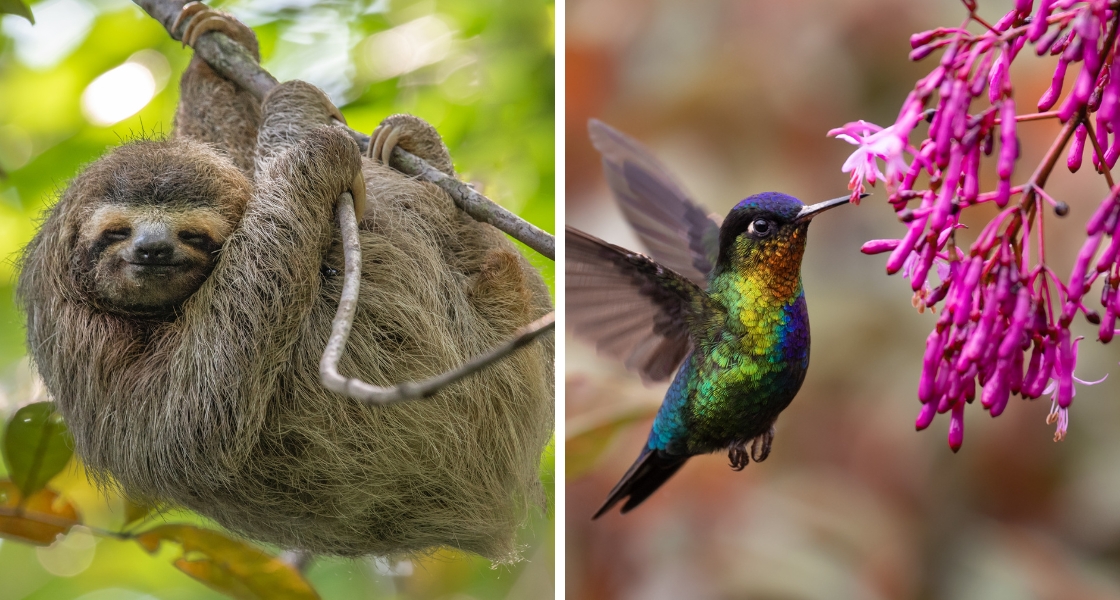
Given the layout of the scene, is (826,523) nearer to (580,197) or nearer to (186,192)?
(580,197)

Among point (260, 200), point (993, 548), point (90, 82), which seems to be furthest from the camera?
point (90, 82)

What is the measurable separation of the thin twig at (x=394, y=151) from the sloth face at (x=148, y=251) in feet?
1.31

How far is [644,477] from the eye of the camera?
1.46m

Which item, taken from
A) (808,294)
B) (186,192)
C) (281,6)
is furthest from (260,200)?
(808,294)

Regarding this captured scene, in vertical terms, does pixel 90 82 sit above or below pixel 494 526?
above

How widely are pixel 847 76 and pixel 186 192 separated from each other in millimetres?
1164

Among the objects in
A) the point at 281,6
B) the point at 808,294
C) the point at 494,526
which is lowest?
the point at 494,526

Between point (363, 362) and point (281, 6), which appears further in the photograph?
point (281, 6)

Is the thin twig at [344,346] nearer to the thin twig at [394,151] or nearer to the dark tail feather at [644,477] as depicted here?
the thin twig at [394,151]

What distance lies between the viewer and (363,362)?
1.53 meters

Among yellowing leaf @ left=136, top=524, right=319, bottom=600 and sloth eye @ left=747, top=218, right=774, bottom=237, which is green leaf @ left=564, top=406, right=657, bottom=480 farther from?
yellowing leaf @ left=136, top=524, right=319, bottom=600

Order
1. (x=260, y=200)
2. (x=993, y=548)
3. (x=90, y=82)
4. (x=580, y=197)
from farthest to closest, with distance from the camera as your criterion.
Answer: (x=90, y=82)
(x=580, y=197)
(x=260, y=200)
(x=993, y=548)

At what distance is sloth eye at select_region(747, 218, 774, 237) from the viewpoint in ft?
4.06

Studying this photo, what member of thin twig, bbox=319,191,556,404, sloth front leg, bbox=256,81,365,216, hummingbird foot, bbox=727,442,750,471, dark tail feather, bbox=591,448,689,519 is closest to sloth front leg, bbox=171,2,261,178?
sloth front leg, bbox=256,81,365,216
